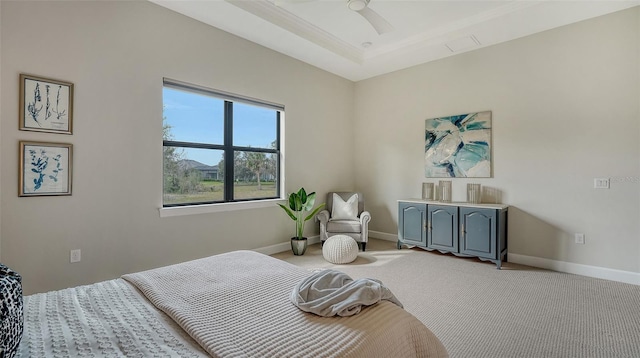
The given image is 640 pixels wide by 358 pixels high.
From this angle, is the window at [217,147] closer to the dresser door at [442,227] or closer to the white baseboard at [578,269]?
the dresser door at [442,227]

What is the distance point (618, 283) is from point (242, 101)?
489 cm

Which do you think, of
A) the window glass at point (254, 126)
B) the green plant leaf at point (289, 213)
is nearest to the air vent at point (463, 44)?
the window glass at point (254, 126)

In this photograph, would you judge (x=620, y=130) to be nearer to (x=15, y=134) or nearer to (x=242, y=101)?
(x=242, y=101)

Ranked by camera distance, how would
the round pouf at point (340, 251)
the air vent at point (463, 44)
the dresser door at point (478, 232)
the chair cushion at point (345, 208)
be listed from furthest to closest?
the chair cushion at point (345, 208) < the air vent at point (463, 44) < the round pouf at point (340, 251) < the dresser door at point (478, 232)

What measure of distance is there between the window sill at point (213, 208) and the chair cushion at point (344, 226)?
0.86m

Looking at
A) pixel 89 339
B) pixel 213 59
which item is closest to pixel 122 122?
pixel 213 59

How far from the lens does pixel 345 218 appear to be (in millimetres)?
4770

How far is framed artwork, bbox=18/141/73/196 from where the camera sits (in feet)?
8.20

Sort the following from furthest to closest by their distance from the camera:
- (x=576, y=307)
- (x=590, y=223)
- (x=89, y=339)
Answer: (x=590, y=223)
(x=576, y=307)
(x=89, y=339)

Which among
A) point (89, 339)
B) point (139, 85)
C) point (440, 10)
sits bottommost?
point (89, 339)

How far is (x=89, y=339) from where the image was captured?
1119 millimetres

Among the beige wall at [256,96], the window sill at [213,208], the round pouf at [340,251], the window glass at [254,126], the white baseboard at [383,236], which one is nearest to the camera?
the beige wall at [256,96]

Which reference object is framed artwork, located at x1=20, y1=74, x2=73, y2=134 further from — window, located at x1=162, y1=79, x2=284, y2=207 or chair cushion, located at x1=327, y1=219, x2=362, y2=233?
chair cushion, located at x1=327, y1=219, x2=362, y2=233

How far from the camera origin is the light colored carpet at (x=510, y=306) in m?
2.07
